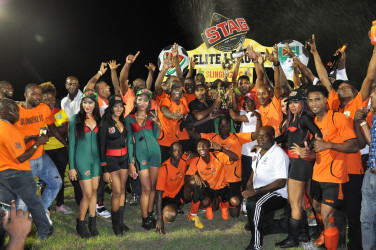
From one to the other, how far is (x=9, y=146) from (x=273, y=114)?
458 cm

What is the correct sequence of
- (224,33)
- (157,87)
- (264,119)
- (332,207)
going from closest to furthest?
(332,207) < (264,119) < (157,87) < (224,33)

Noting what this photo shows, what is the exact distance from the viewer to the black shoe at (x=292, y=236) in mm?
4953

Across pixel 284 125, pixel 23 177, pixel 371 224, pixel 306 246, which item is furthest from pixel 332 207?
pixel 23 177

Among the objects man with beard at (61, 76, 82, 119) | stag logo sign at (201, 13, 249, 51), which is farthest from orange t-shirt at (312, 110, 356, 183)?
stag logo sign at (201, 13, 249, 51)

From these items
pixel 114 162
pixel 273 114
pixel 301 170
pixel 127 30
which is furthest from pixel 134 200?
pixel 127 30

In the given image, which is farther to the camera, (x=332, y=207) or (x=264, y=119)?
(x=264, y=119)

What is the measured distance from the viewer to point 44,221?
5.20 meters

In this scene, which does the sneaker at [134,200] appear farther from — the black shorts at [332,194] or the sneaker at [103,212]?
the black shorts at [332,194]

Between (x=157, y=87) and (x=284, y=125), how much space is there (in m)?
3.26

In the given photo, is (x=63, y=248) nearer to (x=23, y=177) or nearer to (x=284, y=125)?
(x=23, y=177)

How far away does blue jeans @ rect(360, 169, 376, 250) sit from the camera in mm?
3900

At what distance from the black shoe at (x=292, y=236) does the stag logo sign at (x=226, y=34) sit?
11.6 meters

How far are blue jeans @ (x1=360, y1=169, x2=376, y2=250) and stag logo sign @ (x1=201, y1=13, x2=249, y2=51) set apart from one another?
12168 millimetres

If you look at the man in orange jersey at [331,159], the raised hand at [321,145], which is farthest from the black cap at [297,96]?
the raised hand at [321,145]
